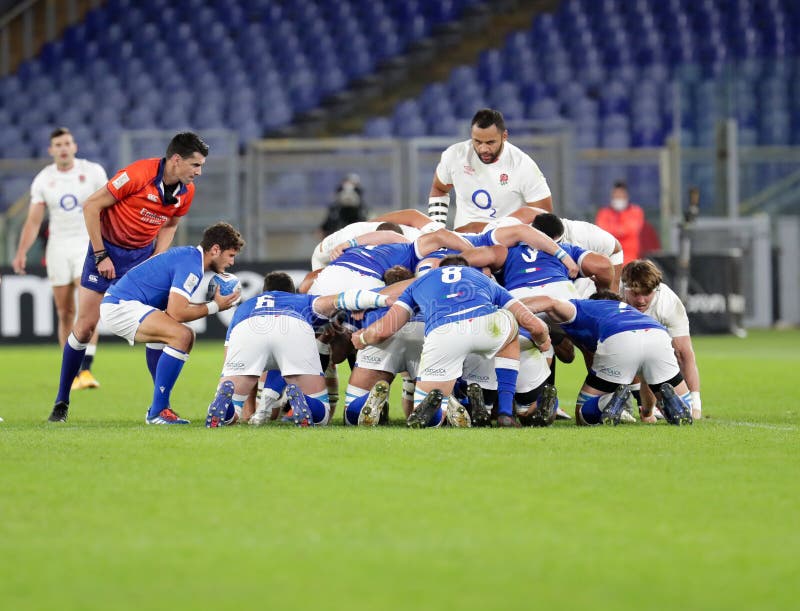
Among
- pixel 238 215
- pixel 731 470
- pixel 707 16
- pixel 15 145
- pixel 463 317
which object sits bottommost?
pixel 731 470

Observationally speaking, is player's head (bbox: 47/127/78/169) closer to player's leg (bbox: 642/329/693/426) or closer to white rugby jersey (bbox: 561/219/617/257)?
white rugby jersey (bbox: 561/219/617/257)

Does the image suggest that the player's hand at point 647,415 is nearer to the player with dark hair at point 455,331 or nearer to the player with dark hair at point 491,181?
the player with dark hair at point 455,331

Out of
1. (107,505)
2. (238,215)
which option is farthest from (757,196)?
(107,505)

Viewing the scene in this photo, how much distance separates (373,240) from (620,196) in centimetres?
841

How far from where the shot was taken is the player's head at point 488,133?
31.4 ft

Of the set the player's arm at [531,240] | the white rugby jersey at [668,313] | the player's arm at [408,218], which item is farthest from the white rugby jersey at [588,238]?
the white rugby jersey at [668,313]

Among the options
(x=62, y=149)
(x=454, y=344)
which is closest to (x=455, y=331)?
(x=454, y=344)

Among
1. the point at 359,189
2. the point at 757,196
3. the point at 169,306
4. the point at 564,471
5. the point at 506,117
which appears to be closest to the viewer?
the point at 564,471

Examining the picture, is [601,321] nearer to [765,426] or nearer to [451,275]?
[451,275]

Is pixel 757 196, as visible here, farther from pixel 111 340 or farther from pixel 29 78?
pixel 29 78

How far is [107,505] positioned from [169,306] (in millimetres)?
3482

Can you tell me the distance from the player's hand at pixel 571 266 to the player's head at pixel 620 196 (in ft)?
27.8

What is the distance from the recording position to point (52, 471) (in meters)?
5.69

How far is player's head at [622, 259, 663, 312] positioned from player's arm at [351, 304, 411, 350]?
1.52 m
